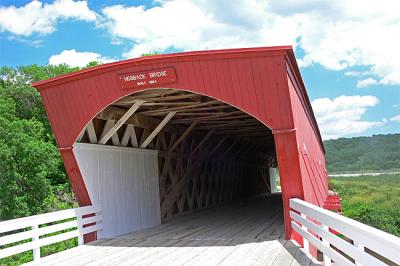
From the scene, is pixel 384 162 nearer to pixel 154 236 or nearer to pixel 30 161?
pixel 30 161

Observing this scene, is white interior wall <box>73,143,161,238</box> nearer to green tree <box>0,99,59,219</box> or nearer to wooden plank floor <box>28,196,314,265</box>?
wooden plank floor <box>28,196,314,265</box>

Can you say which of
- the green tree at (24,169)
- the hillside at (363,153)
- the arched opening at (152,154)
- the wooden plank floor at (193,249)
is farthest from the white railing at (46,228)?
the hillside at (363,153)

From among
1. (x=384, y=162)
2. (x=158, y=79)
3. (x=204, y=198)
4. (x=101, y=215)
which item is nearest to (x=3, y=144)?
(x=204, y=198)

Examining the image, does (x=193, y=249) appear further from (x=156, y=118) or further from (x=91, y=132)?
(x=156, y=118)

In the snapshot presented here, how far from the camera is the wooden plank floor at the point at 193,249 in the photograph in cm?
581

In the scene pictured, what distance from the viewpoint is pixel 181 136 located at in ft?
41.0

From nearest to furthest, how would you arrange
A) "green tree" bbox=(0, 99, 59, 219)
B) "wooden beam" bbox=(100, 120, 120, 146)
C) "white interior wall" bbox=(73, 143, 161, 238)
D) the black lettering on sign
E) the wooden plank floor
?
the wooden plank floor < the black lettering on sign < "white interior wall" bbox=(73, 143, 161, 238) < "wooden beam" bbox=(100, 120, 120, 146) < "green tree" bbox=(0, 99, 59, 219)

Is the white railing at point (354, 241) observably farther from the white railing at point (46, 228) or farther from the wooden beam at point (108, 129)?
the wooden beam at point (108, 129)

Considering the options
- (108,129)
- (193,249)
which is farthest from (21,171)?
(193,249)

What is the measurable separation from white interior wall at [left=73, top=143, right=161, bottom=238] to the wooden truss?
293mm

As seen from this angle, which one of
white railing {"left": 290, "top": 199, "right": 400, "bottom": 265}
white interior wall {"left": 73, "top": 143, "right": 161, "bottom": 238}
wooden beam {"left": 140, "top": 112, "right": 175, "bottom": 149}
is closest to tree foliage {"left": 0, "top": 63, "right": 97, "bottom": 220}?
white interior wall {"left": 73, "top": 143, "right": 161, "bottom": 238}

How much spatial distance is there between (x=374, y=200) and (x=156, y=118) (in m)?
43.3

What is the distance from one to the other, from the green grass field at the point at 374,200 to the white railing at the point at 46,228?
22.9m

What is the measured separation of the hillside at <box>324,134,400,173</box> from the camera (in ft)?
308
